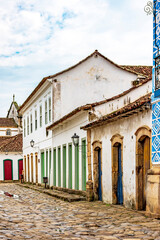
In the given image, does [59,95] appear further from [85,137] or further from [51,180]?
[85,137]

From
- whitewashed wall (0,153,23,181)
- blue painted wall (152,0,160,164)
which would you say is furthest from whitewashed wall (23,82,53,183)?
blue painted wall (152,0,160,164)

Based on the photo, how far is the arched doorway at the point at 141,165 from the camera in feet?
37.5

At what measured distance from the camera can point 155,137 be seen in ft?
33.2

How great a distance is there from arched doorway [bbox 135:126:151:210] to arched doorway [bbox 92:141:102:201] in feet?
11.5

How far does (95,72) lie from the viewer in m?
23.3

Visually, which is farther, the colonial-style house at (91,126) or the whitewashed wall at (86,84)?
the whitewashed wall at (86,84)

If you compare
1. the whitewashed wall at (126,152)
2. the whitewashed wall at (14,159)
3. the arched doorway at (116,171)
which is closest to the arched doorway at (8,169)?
the whitewashed wall at (14,159)

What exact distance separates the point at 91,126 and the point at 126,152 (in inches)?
113

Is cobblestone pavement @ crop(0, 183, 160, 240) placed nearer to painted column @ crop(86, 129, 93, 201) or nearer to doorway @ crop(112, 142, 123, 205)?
doorway @ crop(112, 142, 123, 205)

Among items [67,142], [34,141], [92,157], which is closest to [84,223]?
[92,157]

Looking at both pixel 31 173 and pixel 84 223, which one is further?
pixel 31 173

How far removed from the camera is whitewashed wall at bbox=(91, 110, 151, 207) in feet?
38.7

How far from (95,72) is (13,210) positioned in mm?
12317

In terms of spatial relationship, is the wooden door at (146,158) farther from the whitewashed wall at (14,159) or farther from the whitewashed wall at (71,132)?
the whitewashed wall at (14,159)
